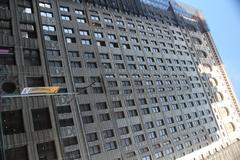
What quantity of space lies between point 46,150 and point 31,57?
41.9 feet

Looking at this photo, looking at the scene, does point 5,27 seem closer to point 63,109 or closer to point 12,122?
point 12,122

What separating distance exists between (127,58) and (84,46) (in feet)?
34.1

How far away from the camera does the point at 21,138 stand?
32.6 m

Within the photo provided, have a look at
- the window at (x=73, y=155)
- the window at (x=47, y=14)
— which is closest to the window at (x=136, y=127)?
the window at (x=73, y=155)

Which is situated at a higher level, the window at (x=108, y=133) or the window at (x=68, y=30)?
the window at (x=68, y=30)

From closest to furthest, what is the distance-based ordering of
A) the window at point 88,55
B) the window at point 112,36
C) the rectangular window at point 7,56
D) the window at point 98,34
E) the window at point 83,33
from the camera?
the rectangular window at point 7,56 < the window at point 88,55 < the window at point 83,33 < the window at point 98,34 < the window at point 112,36

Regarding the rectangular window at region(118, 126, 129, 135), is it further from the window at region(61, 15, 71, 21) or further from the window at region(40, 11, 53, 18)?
the window at region(40, 11, 53, 18)

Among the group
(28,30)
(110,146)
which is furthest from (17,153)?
(28,30)

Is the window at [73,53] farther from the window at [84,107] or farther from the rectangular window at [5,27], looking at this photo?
the rectangular window at [5,27]

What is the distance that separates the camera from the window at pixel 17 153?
103ft

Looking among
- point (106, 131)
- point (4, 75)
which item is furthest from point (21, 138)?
point (106, 131)

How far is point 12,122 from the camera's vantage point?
33156 millimetres

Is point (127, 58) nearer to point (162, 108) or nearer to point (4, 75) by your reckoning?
point (162, 108)

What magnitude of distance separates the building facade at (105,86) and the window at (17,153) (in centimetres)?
11
